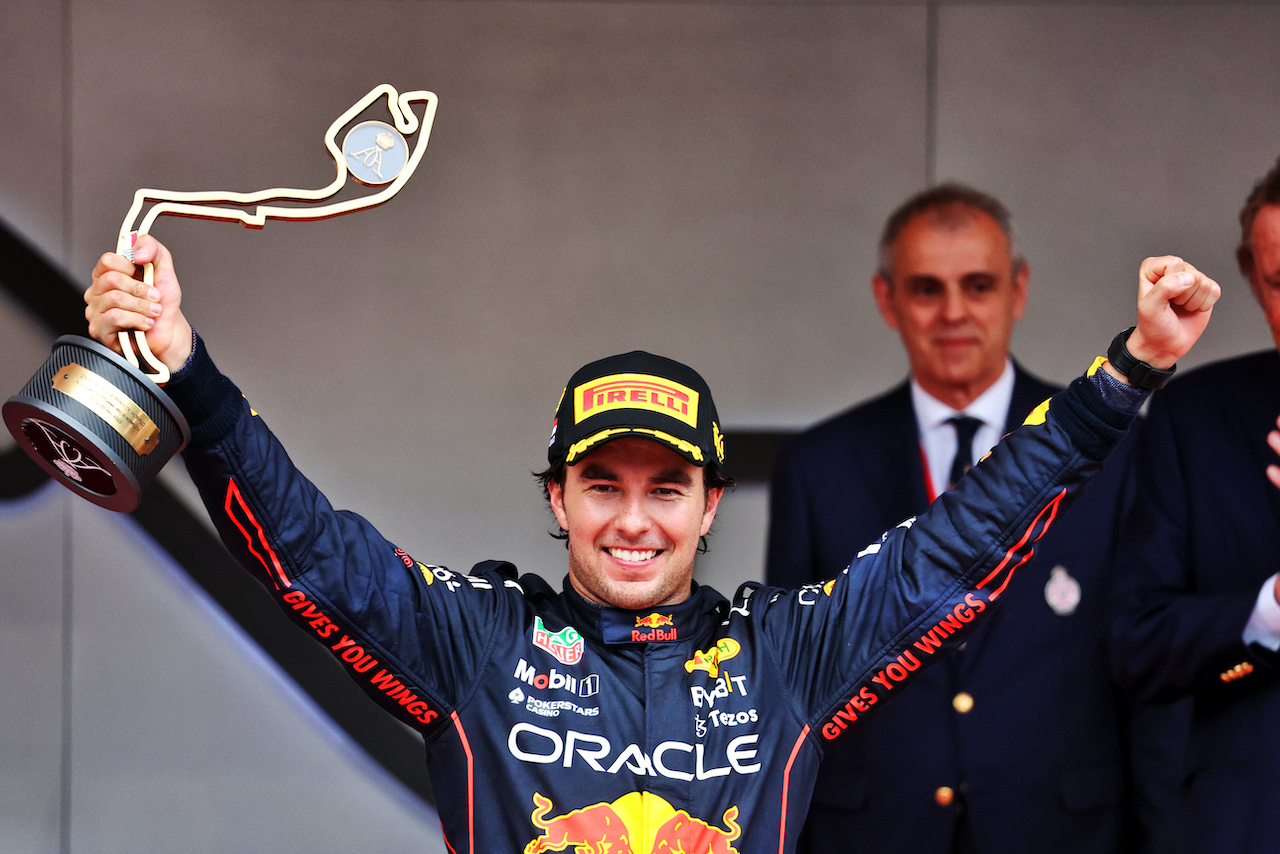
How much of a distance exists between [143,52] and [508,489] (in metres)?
1.29

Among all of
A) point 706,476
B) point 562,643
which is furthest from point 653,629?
point 706,476

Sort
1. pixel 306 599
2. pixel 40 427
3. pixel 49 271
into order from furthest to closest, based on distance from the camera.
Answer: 1. pixel 49 271
2. pixel 306 599
3. pixel 40 427

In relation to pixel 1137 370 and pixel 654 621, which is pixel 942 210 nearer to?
pixel 1137 370

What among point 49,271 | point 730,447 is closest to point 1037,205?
point 730,447

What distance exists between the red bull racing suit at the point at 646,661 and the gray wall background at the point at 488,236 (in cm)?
141

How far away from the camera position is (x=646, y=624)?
1636 millimetres

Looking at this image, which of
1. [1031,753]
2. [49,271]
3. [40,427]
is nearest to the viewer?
[40,427]

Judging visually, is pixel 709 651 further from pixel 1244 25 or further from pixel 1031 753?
pixel 1244 25

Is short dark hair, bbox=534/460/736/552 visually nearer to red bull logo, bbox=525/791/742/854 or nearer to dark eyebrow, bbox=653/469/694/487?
dark eyebrow, bbox=653/469/694/487

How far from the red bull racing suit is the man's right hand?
115mm

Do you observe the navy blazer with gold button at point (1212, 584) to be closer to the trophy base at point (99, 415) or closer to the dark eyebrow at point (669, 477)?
the dark eyebrow at point (669, 477)

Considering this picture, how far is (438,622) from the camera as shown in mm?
1614

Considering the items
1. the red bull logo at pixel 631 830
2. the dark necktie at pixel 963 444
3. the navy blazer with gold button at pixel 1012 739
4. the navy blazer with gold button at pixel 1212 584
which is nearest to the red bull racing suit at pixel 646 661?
the red bull logo at pixel 631 830

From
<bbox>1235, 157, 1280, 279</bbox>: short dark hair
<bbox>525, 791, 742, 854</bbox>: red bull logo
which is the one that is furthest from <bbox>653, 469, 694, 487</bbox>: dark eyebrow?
<bbox>1235, 157, 1280, 279</bbox>: short dark hair
